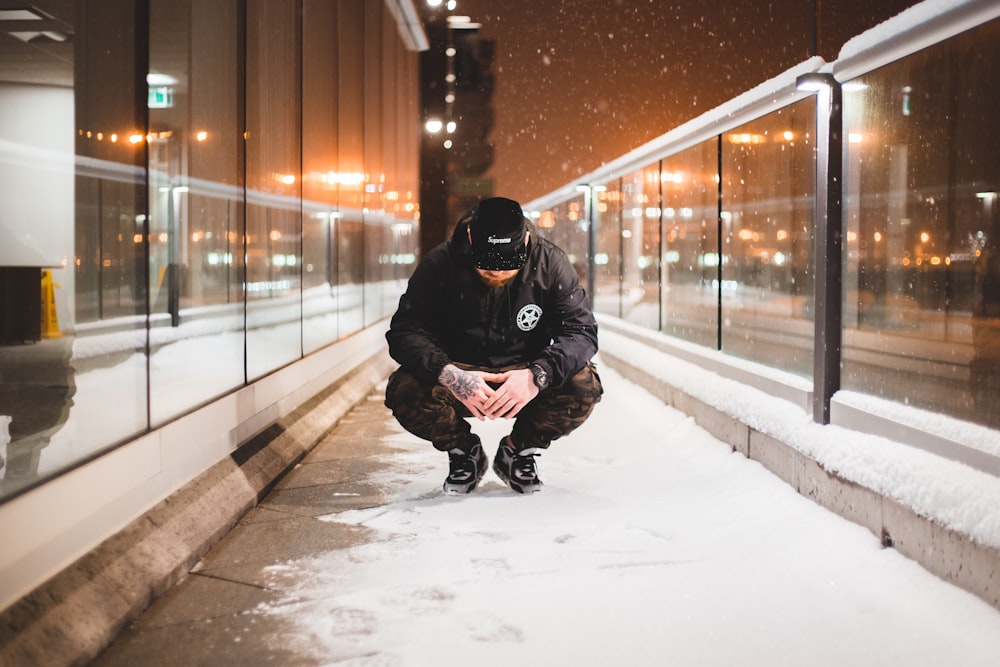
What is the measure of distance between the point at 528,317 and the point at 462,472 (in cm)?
82

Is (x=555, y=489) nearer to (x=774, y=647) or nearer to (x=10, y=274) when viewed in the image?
(x=774, y=647)

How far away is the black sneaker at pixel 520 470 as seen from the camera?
469 cm

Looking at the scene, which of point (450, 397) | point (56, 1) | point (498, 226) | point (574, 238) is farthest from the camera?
point (574, 238)

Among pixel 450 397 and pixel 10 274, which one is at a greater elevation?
pixel 10 274

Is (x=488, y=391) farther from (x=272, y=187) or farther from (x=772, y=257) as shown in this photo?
(x=772, y=257)

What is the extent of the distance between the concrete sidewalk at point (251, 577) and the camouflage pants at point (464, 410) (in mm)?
441

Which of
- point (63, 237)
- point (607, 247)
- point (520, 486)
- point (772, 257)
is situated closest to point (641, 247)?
point (607, 247)

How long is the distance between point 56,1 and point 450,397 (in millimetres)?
9043

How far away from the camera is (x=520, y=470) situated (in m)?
4.70

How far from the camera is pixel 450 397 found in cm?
455

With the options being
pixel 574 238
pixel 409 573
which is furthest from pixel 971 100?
pixel 409 573

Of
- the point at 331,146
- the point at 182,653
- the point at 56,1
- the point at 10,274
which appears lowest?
the point at 182,653

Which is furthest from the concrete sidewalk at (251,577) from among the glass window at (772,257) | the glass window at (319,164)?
the glass window at (772,257)

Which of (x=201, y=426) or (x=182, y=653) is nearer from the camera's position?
(x=182, y=653)
